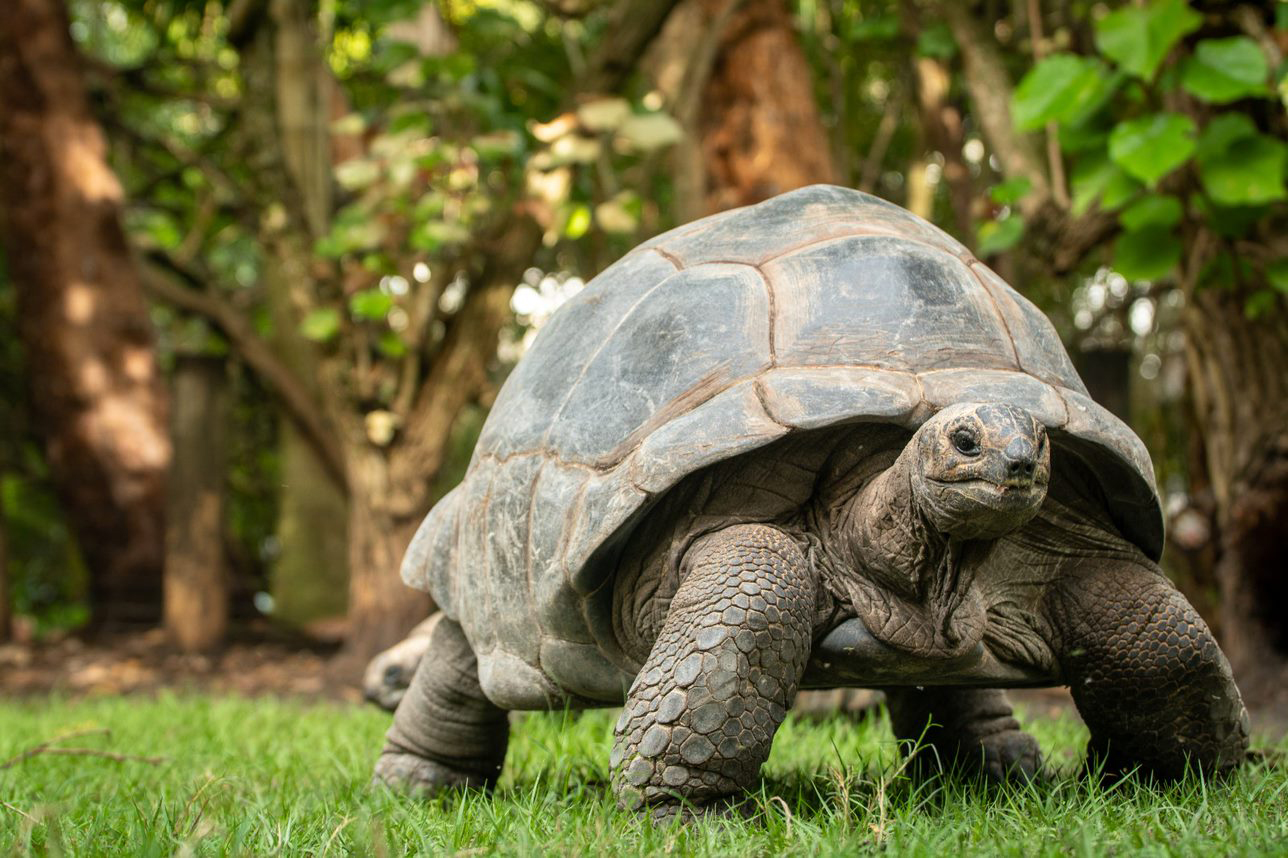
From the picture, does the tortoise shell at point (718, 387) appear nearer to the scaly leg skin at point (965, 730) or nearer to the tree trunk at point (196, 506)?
the scaly leg skin at point (965, 730)

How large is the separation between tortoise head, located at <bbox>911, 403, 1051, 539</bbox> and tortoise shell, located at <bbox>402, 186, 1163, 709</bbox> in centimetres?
16

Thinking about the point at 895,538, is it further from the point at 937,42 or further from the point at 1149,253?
the point at 937,42

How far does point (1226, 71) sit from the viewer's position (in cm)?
397

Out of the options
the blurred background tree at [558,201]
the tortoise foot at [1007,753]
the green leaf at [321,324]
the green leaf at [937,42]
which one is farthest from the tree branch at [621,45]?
the tortoise foot at [1007,753]

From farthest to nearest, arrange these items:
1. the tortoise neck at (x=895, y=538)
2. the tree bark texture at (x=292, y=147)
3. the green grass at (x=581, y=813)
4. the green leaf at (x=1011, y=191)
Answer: the tree bark texture at (x=292, y=147) → the green leaf at (x=1011, y=191) → the tortoise neck at (x=895, y=538) → the green grass at (x=581, y=813)

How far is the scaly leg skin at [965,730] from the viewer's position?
2.92m

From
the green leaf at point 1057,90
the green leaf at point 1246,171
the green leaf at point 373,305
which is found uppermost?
the green leaf at point 1057,90

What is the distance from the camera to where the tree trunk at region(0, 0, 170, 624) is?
315 inches

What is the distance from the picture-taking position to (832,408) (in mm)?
2225

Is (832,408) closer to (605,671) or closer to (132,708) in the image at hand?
(605,671)

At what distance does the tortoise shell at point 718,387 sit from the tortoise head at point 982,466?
163 mm

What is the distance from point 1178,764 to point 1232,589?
2.71 m

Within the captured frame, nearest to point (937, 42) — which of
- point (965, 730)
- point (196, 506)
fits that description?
point (965, 730)

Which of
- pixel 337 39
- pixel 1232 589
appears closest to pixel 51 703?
pixel 1232 589
